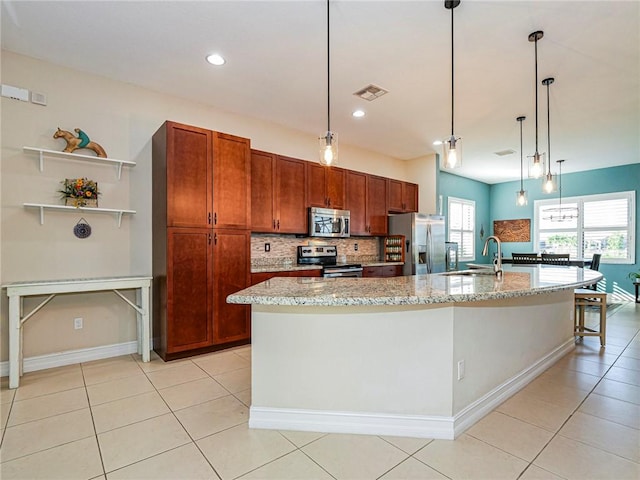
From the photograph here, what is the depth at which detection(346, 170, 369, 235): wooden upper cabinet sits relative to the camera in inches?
204

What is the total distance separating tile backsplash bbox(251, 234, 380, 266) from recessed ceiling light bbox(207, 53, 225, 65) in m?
2.08

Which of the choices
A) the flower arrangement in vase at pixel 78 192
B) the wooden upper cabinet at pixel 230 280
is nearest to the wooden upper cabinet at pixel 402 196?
the wooden upper cabinet at pixel 230 280

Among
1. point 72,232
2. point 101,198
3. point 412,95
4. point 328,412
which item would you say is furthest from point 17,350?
point 412,95

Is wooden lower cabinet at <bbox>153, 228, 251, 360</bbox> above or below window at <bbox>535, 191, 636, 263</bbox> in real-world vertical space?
below

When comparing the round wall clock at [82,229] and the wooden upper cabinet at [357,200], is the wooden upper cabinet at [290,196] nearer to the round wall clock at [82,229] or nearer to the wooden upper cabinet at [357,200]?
the wooden upper cabinet at [357,200]

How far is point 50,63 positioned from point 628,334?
723cm

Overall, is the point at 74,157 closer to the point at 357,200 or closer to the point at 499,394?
the point at 357,200

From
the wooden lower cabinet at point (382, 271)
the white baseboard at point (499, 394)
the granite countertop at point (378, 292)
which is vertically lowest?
the white baseboard at point (499, 394)

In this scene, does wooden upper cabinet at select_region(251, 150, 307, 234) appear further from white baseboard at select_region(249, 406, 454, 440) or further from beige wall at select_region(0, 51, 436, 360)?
white baseboard at select_region(249, 406, 454, 440)

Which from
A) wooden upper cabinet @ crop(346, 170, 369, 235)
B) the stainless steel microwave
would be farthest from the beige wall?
wooden upper cabinet @ crop(346, 170, 369, 235)

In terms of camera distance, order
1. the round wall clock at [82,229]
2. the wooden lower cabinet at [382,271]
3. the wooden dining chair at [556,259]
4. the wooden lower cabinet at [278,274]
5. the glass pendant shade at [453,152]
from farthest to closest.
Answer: the wooden dining chair at [556,259] → the wooden lower cabinet at [382,271] → the wooden lower cabinet at [278,274] → the round wall clock at [82,229] → the glass pendant shade at [453,152]

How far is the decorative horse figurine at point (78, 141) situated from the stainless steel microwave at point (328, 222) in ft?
8.45

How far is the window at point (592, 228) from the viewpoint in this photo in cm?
672

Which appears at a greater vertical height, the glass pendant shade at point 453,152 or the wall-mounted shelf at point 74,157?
the wall-mounted shelf at point 74,157
